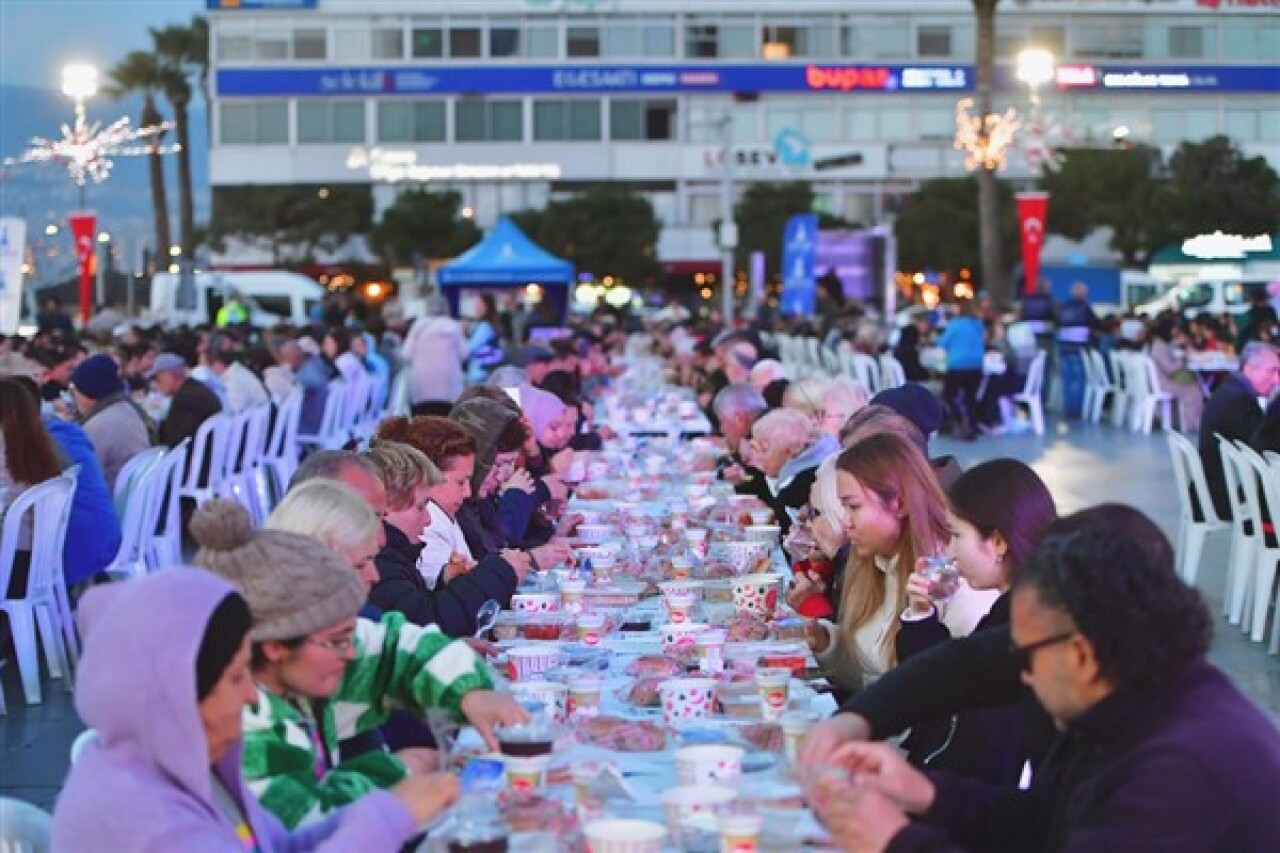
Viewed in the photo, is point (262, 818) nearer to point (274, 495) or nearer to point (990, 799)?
point (990, 799)

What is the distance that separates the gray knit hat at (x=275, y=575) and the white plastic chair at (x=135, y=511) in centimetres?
619

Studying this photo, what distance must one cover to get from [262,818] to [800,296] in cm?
2735

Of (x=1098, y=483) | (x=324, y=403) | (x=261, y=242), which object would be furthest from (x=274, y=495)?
(x=261, y=242)

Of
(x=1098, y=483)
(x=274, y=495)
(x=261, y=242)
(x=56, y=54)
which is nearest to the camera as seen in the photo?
(x=274, y=495)

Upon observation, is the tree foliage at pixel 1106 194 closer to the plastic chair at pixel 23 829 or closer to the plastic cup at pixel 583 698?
the plastic cup at pixel 583 698

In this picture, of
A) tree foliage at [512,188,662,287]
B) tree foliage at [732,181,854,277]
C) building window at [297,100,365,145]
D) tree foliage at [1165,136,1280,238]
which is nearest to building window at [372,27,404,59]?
building window at [297,100,365,145]

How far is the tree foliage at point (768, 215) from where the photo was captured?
6094cm

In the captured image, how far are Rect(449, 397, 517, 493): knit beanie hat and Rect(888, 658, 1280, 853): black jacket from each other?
15.5ft

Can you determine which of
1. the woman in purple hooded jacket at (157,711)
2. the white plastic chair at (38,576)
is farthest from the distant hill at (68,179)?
the woman in purple hooded jacket at (157,711)

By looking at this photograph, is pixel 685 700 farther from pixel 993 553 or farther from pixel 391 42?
pixel 391 42

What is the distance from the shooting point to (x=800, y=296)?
30.3 meters

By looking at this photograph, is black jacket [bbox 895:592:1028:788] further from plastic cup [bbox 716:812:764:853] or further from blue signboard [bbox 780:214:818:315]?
blue signboard [bbox 780:214:818:315]

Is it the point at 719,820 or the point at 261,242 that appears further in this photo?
the point at 261,242

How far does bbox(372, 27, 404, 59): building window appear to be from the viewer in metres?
67.8
